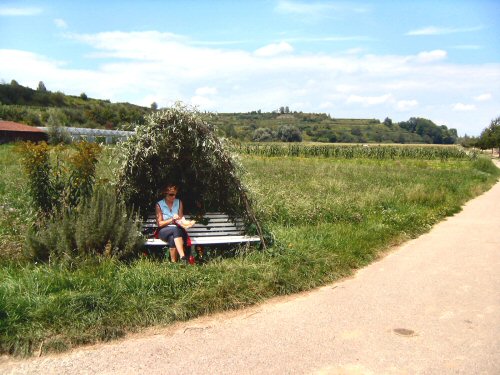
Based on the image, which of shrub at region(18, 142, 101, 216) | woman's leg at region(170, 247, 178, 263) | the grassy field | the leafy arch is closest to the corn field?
the grassy field

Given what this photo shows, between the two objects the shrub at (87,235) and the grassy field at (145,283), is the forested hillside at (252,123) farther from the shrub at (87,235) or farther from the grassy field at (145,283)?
the shrub at (87,235)

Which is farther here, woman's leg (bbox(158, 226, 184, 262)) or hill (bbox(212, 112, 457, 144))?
hill (bbox(212, 112, 457, 144))

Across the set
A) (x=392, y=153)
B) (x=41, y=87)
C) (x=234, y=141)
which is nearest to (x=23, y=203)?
(x=234, y=141)

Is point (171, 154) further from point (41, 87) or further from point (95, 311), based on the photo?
point (41, 87)

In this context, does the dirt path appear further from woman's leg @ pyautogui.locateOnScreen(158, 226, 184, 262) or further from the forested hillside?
the forested hillside

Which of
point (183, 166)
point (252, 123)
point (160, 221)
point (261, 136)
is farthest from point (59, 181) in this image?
point (252, 123)

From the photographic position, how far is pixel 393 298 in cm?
586

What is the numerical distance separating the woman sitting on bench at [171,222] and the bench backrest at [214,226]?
33 cm

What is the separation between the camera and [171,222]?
6.61 metres

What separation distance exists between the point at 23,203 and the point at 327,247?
18.6 ft

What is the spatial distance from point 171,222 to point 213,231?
83 centimetres

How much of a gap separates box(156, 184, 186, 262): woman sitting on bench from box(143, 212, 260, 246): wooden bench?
14 centimetres

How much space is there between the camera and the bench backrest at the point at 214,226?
7031 millimetres

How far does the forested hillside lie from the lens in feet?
230
